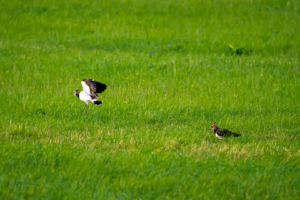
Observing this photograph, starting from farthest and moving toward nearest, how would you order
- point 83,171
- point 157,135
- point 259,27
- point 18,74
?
point 259,27 → point 18,74 → point 157,135 → point 83,171

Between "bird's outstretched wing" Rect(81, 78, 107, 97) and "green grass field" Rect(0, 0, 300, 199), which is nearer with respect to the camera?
"green grass field" Rect(0, 0, 300, 199)

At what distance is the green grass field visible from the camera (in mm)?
4293

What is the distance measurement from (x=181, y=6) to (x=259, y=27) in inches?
186

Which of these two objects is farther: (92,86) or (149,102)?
(149,102)

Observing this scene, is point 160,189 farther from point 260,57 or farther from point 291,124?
point 260,57

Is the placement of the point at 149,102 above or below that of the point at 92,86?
below

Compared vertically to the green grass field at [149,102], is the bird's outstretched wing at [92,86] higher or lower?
higher

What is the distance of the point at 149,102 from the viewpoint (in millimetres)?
7902

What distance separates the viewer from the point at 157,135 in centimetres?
603

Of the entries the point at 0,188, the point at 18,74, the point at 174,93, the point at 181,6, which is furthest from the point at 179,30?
the point at 0,188

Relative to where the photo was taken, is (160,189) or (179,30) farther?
(179,30)

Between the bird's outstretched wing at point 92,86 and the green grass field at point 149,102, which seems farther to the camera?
the bird's outstretched wing at point 92,86

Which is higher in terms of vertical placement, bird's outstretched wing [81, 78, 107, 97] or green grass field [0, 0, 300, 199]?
bird's outstretched wing [81, 78, 107, 97]

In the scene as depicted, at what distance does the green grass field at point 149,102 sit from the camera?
4.29 meters
